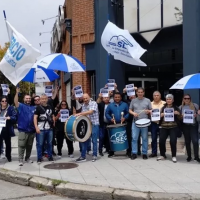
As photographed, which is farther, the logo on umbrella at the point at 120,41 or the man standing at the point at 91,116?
the logo on umbrella at the point at 120,41

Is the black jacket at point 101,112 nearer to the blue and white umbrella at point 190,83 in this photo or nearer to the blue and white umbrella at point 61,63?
the blue and white umbrella at point 61,63

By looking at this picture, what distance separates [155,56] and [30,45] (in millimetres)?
5325

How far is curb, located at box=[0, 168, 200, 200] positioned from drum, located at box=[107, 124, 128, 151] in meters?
2.44

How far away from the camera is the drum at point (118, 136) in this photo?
8867 millimetres

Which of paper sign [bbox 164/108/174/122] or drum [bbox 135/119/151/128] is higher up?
paper sign [bbox 164/108/174/122]

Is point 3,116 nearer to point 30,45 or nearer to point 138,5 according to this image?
point 30,45

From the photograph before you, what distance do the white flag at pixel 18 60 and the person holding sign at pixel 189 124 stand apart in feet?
12.4

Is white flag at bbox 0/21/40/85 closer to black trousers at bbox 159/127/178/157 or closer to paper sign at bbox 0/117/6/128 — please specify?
paper sign at bbox 0/117/6/128

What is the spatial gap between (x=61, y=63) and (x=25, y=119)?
1.70 metres

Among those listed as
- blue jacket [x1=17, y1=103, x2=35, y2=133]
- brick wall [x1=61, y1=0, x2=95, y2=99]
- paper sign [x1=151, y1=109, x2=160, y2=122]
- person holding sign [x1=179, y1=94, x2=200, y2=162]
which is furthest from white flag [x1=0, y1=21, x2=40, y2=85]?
brick wall [x1=61, y1=0, x2=95, y2=99]

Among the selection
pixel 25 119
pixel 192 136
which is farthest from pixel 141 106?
pixel 25 119

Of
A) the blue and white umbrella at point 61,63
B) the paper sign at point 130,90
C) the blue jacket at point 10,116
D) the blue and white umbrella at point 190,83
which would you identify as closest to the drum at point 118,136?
the paper sign at point 130,90

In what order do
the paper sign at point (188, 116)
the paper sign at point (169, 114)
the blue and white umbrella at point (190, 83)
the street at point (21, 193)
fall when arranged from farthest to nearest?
the paper sign at point (169, 114) → the paper sign at point (188, 116) → the blue and white umbrella at point (190, 83) → the street at point (21, 193)

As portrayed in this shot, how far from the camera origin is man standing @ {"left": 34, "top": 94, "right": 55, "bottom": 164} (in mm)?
8500
